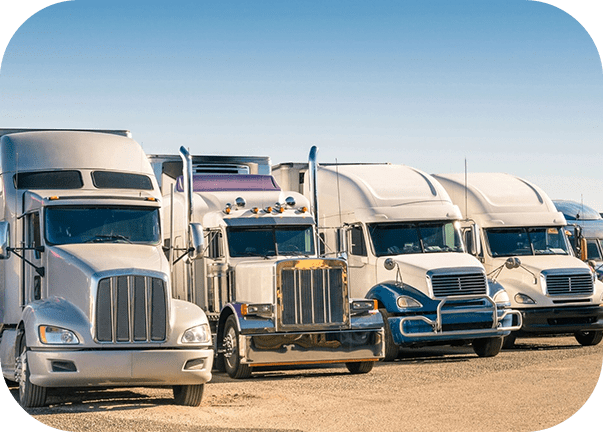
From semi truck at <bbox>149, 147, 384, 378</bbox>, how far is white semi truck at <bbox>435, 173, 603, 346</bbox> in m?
4.84

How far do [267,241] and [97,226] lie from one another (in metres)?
4.87

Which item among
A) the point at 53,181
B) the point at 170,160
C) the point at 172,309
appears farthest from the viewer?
the point at 170,160

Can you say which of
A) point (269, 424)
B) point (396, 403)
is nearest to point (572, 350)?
point (396, 403)

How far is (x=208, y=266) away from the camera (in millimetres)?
18812

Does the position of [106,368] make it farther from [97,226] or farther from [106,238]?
[97,226]

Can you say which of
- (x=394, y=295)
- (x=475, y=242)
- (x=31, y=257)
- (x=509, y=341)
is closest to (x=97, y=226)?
(x=31, y=257)

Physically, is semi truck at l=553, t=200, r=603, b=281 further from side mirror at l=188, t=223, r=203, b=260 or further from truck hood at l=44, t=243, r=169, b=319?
truck hood at l=44, t=243, r=169, b=319

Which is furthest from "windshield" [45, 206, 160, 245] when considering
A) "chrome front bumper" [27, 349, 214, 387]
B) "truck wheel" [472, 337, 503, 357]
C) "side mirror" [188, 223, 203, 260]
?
"truck wheel" [472, 337, 503, 357]

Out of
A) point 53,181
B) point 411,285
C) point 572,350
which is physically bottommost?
point 572,350

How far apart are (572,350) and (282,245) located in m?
7.24

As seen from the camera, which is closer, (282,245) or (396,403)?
(396,403)

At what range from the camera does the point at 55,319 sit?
12.9 meters

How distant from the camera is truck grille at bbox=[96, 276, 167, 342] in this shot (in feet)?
42.5

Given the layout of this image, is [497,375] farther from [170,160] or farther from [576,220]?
[576,220]
